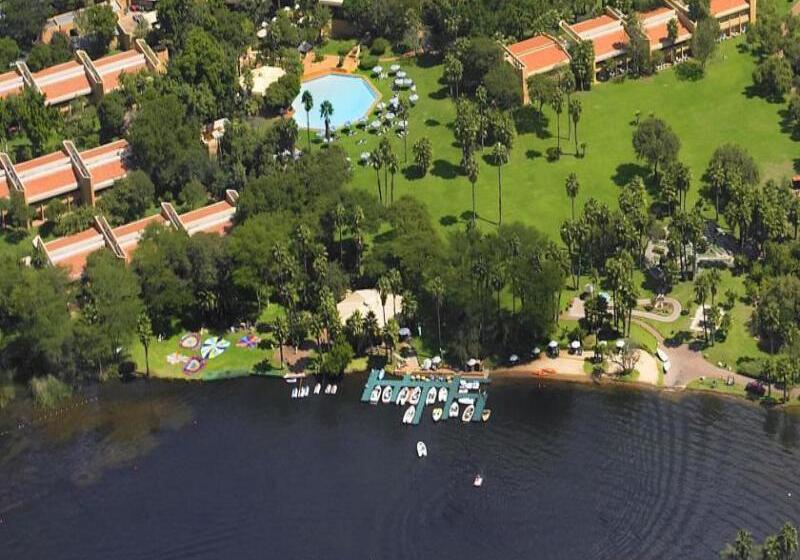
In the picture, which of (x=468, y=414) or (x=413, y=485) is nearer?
(x=413, y=485)

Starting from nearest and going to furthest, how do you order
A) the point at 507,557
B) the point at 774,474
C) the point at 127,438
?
the point at 507,557 → the point at 774,474 → the point at 127,438

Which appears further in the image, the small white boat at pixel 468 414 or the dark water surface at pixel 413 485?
the small white boat at pixel 468 414

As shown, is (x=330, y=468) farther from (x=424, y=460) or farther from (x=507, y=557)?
(x=507, y=557)

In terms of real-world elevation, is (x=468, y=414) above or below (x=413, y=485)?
above

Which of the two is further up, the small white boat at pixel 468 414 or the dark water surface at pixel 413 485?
the small white boat at pixel 468 414

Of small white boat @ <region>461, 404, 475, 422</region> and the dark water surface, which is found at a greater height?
small white boat @ <region>461, 404, 475, 422</region>

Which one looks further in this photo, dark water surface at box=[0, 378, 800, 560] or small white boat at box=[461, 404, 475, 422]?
small white boat at box=[461, 404, 475, 422]

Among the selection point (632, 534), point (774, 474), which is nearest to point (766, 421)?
point (774, 474)

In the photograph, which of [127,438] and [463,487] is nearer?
[463,487]
